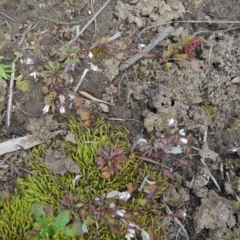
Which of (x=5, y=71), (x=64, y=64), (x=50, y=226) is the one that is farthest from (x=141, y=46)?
(x=50, y=226)

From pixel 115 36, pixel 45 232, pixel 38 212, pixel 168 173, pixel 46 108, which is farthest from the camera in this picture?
pixel 115 36

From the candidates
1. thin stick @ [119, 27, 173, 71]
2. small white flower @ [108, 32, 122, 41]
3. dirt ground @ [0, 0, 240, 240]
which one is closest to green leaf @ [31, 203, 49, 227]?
dirt ground @ [0, 0, 240, 240]

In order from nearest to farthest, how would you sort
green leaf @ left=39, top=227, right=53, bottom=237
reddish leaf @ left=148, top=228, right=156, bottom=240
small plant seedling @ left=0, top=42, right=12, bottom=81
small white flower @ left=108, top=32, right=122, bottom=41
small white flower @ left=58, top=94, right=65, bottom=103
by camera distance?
green leaf @ left=39, top=227, right=53, bottom=237 → reddish leaf @ left=148, top=228, right=156, bottom=240 → small plant seedling @ left=0, top=42, right=12, bottom=81 → small white flower @ left=58, top=94, right=65, bottom=103 → small white flower @ left=108, top=32, right=122, bottom=41

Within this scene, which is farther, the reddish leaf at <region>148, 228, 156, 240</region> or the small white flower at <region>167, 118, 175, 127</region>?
the small white flower at <region>167, 118, 175, 127</region>

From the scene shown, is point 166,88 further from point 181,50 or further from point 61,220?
point 61,220

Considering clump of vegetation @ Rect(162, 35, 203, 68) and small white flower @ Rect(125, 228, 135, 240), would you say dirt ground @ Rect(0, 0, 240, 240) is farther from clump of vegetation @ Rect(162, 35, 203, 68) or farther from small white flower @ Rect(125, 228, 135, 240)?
small white flower @ Rect(125, 228, 135, 240)

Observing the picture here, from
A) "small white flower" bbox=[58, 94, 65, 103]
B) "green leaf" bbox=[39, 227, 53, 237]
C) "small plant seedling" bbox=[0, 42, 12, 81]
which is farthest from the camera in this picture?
"small white flower" bbox=[58, 94, 65, 103]

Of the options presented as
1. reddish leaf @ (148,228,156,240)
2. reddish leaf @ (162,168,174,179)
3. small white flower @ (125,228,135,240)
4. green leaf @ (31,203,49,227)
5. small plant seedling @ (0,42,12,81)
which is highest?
small plant seedling @ (0,42,12,81)
